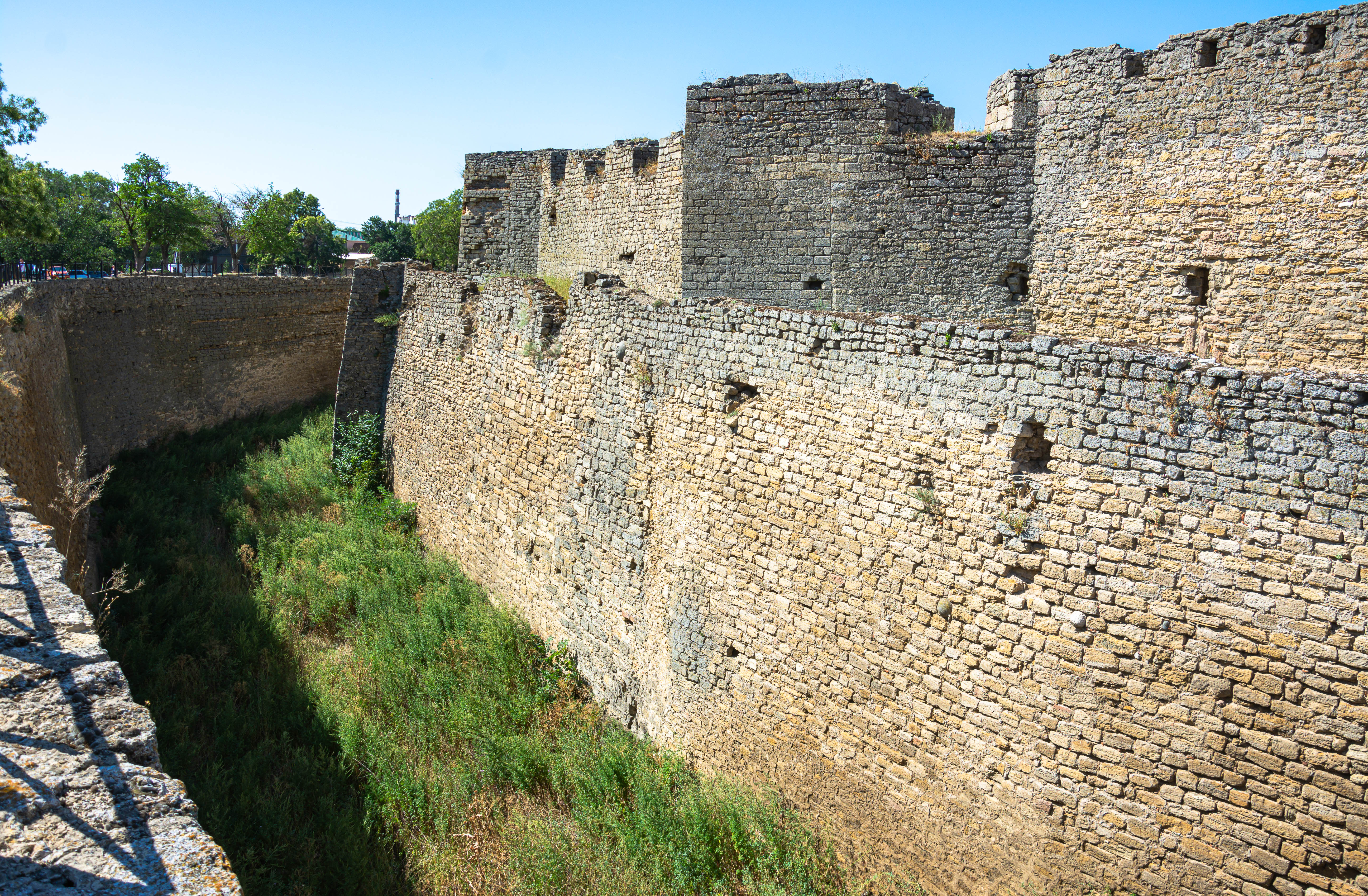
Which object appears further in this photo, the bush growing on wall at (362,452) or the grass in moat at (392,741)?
the bush growing on wall at (362,452)

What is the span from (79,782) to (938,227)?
9465 mm

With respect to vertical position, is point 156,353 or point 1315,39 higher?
point 1315,39

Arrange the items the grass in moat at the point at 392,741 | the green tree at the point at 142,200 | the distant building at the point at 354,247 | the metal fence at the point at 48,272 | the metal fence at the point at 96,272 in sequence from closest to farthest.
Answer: the grass in moat at the point at 392,741, the metal fence at the point at 48,272, the metal fence at the point at 96,272, the green tree at the point at 142,200, the distant building at the point at 354,247

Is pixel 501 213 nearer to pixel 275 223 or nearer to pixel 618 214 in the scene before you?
pixel 618 214

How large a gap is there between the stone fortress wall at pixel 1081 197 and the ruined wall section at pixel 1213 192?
0.02m

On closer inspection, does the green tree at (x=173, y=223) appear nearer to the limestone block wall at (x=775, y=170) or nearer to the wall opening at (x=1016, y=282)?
the limestone block wall at (x=775, y=170)

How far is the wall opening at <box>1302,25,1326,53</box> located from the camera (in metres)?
7.68

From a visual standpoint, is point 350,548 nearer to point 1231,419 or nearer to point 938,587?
point 938,587

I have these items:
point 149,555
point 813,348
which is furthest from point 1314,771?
point 149,555

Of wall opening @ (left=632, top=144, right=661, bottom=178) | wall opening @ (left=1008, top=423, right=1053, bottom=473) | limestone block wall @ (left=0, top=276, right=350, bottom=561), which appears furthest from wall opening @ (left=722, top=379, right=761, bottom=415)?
limestone block wall @ (left=0, top=276, right=350, bottom=561)

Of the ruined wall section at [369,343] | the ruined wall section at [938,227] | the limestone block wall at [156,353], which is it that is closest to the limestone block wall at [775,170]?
the ruined wall section at [938,227]

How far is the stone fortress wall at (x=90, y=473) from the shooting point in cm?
240

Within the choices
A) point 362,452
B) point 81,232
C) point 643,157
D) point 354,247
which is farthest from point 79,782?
point 354,247

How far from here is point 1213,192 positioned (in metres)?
8.29
